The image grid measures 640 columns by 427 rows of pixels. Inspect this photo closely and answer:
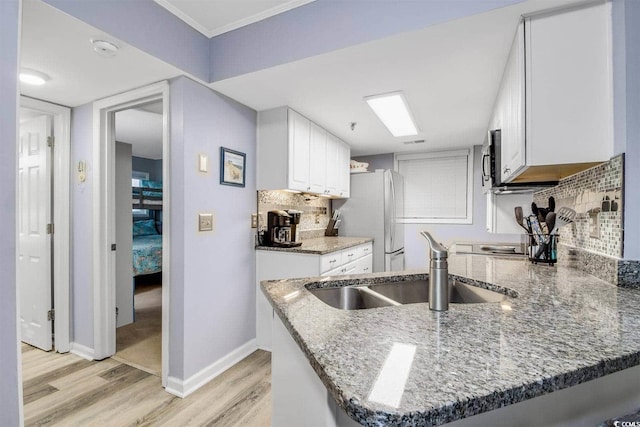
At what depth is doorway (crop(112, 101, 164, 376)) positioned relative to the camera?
8.96 feet

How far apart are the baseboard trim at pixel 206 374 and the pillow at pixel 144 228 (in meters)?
4.06

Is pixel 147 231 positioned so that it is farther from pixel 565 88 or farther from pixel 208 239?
pixel 565 88

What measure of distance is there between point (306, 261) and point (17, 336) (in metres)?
1.75

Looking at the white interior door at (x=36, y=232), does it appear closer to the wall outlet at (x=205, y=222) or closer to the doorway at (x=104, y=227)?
the doorway at (x=104, y=227)

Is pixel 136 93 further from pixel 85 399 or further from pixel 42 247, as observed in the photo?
pixel 85 399

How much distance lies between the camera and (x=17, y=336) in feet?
4.13

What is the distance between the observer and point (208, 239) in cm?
229

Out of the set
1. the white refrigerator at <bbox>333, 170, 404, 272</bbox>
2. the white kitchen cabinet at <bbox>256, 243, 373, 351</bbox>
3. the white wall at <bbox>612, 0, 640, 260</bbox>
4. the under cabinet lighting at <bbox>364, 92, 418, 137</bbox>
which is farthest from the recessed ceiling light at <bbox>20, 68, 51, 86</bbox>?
the white wall at <bbox>612, 0, 640, 260</bbox>

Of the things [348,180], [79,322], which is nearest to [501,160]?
[348,180]

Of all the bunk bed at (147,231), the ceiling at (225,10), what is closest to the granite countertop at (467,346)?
the ceiling at (225,10)

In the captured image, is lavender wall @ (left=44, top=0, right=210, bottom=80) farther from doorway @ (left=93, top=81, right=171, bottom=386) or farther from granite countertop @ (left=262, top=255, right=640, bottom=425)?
granite countertop @ (left=262, top=255, right=640, bottom=425)

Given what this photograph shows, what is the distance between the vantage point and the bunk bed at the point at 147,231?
437 centimetres

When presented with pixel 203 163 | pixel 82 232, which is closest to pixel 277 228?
pixel 203 163

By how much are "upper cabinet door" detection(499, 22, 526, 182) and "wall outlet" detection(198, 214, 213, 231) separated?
1.97 meters
